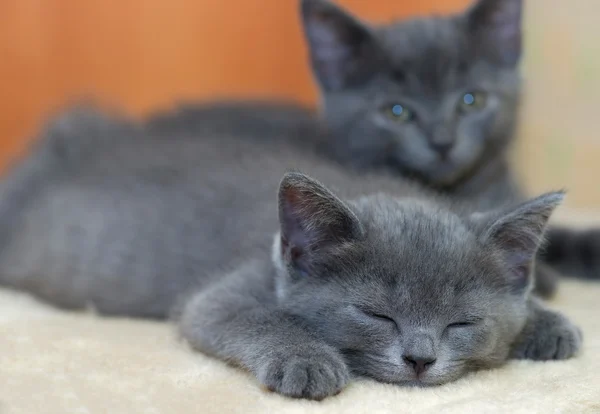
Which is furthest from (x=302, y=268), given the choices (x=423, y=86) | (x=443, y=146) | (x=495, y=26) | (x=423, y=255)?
(x=495, y=26)

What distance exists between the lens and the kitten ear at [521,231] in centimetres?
124

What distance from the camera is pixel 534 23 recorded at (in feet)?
8.52

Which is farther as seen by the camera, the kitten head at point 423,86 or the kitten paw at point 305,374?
the kitten head at point 423,86

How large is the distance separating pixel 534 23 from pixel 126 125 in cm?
136

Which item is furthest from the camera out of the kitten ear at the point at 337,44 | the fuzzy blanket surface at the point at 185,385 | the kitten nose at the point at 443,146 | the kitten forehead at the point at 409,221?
the kitten ear at the point at 337,44

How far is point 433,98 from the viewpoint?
1832 millimetres

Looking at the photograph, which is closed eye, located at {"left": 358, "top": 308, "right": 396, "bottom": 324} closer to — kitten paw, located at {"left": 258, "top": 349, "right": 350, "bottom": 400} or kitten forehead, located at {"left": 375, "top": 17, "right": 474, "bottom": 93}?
kitten paw, located at {"left": 258, "top": 349, "right": 350, "bottom": 400}

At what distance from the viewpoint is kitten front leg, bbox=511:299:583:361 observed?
1.32 m

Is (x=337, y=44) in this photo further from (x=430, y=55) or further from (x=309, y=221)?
(x=309, y=221)

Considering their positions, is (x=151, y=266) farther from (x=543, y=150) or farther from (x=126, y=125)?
(x=543, y=150)

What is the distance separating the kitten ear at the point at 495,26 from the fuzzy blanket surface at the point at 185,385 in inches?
30.4

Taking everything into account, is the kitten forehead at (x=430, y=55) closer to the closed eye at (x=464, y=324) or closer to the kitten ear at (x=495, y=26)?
the kitten ear at (x=495, y=26)

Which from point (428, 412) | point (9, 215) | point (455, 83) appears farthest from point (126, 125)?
point (428, 412)

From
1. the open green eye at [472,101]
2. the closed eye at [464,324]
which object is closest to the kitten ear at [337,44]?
the open green eye at [472,101]
